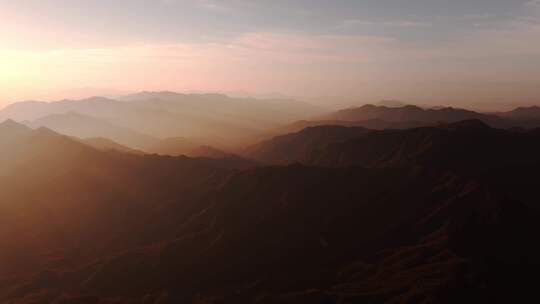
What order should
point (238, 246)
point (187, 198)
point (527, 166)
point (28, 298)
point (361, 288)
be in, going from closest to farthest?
1. point (361, 288)
2. point (28, 298)
3. point (238, 246)
4. point (187, 198)
5. point (527, 166)

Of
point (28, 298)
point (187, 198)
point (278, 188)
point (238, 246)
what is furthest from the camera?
point (187, 198)

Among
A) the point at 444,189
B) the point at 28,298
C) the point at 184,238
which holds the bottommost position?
the point at 28,298

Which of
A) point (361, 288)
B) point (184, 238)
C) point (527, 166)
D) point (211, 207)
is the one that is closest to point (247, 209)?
point (211, 207)

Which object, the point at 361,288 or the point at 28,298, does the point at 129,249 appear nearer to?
the point at 28,298

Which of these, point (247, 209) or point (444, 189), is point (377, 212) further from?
point (247, 209)

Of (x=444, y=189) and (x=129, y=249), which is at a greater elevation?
(x=444, y=189)

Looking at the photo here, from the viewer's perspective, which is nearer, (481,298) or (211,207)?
(481,298)
